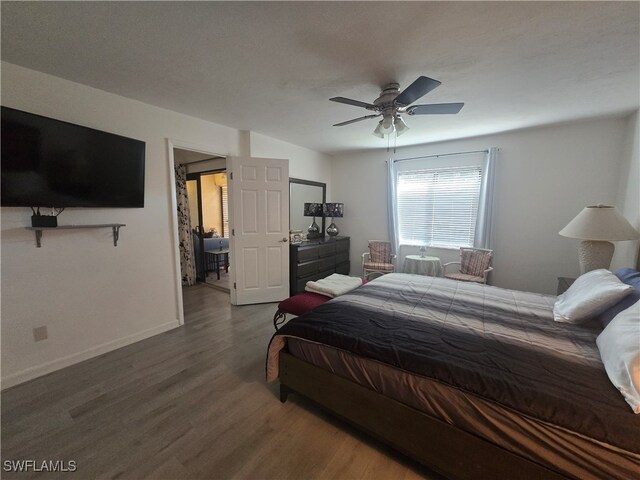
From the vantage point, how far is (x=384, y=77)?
2.06 meters

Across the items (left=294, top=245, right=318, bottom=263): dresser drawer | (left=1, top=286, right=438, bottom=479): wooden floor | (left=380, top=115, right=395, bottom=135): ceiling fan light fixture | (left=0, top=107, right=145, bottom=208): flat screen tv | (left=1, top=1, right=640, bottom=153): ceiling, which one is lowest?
(left=1, top=286, right=438, bottom=479): wooden floor

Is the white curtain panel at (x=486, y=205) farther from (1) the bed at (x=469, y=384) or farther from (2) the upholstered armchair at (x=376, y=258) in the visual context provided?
(1) the bed at (x=469, y=384)

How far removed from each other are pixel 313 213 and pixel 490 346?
3641mm

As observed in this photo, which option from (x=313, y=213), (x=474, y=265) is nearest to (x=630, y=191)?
(x=474, y=265)

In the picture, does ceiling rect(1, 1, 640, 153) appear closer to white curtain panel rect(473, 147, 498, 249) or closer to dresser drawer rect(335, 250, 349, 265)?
white curtain panel rect(473, 147, 498, 249)

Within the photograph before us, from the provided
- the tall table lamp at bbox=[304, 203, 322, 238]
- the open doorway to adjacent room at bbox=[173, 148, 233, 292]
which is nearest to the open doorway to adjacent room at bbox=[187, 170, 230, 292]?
the open doorway to adjacent room at bbox=[173, 148, 233, 292]

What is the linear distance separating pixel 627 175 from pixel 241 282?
483cm

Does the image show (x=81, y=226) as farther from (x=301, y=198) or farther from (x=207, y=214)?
(x=207, y=214)

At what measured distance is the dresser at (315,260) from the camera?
12.7 feet

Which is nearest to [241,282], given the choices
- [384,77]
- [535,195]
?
[384,77]

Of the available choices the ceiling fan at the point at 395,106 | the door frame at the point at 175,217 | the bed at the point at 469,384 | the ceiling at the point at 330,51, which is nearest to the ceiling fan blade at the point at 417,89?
the ceiling fan at the point at 395,106

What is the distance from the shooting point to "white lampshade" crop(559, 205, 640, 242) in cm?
216

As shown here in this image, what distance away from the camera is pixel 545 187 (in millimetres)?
3361

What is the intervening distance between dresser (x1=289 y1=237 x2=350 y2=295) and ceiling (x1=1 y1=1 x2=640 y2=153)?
2.05 m
